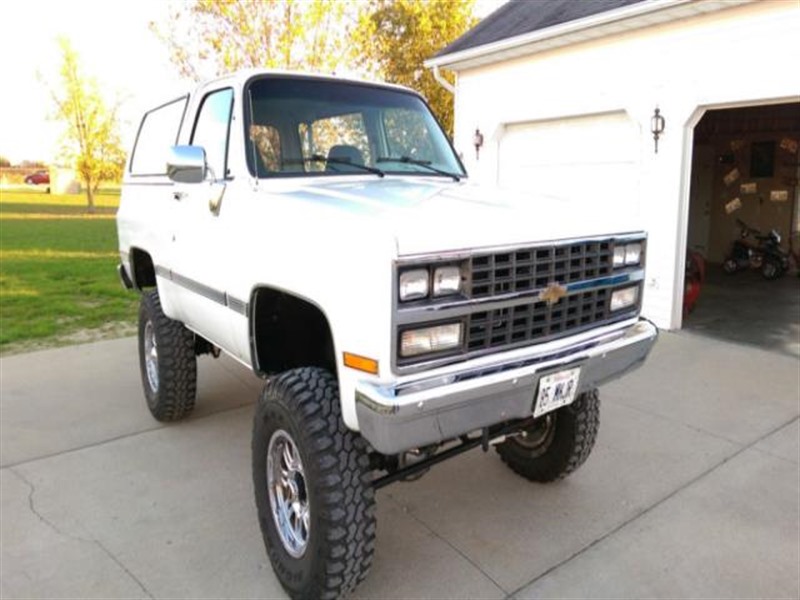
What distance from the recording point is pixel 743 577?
9.73 ft

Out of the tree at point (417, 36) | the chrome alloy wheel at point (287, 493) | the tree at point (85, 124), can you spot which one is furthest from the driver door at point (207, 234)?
the tree at point (85, 124)

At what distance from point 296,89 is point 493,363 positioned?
2053 mm

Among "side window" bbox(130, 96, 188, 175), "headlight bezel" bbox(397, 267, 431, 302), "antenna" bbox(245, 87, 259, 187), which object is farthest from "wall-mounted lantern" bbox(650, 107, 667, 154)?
"headlight bezel" bbox(397, 267, 431, 302)

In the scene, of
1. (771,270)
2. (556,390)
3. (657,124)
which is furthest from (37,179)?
(556,390)

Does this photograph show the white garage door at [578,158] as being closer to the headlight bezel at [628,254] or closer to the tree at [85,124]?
the headlight bezel at [628,254]

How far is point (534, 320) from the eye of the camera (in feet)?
8.73

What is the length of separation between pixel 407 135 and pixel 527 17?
6.76 m

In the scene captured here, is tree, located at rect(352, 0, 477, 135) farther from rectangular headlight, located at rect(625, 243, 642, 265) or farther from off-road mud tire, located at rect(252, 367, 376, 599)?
off-road mud tire, located at rect(252, 367, 376, 599)

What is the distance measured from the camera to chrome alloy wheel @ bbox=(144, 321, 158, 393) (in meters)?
4.74

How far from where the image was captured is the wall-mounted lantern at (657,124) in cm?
750

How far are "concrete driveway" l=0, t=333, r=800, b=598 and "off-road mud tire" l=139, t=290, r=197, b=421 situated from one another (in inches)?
7.5

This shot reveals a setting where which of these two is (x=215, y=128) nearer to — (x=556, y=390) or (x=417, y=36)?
(x=556, y=390)

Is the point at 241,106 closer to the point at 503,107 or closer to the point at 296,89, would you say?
the point at 296,89

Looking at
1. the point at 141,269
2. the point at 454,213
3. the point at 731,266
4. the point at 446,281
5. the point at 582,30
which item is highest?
the point at 582,30
